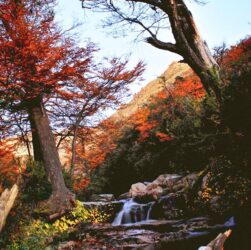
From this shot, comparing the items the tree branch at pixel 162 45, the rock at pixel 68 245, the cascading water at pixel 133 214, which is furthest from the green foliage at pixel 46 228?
the tree branch at pixel 162 45

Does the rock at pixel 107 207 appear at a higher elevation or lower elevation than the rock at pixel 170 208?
higher

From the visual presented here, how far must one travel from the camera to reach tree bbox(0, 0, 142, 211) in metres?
9.01

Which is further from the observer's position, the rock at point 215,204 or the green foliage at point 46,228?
the rock at point 215,204

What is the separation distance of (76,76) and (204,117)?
6.80 meters

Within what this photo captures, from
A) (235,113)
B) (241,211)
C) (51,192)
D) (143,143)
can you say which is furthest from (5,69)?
(143,143)

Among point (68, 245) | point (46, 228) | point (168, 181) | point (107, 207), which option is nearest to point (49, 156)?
point (46, 228)

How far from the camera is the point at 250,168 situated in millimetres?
4582

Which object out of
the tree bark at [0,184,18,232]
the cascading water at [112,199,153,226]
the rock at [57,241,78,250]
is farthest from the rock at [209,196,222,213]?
the tree bark at [0,184,18,232]

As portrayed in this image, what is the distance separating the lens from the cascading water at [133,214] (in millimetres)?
12227

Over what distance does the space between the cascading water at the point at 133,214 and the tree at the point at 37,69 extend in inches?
104

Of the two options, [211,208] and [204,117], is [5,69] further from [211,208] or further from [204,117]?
[211,208]

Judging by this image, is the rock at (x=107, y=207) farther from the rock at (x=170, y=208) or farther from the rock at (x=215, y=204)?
the rock at (x=215, y=204)

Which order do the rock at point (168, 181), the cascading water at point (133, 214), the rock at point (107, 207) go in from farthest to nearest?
the rock at point (168, 181), the cascading water at point (133, 214), the rock at point (107, 207)

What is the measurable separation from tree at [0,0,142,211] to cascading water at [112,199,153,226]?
265 centimetres
